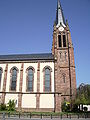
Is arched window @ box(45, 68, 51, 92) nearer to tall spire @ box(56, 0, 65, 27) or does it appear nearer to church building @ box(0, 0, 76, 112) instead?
church building @ box(0, 0, 76, 112)

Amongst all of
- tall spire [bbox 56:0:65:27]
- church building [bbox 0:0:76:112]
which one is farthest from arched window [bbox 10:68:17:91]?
tall spire [bbox 56:0:65:27]

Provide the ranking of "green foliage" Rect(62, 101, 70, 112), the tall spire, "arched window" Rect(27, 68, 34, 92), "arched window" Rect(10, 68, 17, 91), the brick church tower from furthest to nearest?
the tall spire → "green foliage" Rect(62, 101, 70, 112) → the brick church tower → "arched window" Rect(10, 68, 17, 91) → "arched window" Rect(27, 68, 34, 92)

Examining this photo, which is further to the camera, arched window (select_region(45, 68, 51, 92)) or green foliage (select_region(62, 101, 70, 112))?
green foliage (select_region(62, 101, 70, 112))

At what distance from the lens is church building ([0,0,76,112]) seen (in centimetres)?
2970

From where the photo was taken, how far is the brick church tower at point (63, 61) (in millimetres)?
32419

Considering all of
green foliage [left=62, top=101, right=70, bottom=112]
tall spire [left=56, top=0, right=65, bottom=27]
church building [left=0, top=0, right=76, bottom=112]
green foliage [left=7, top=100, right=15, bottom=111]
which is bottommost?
green foliage [left=62, top=101, right=70, bottom=112]

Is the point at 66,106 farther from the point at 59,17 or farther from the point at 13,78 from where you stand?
the point at 59,17

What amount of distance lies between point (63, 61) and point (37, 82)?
11.7 m

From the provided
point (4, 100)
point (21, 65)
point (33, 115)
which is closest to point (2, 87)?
point (4, 100)

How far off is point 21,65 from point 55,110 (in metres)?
13.6

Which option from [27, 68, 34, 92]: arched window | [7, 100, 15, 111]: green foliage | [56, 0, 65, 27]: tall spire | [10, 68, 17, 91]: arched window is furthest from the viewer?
[56, 0, 65, 27]: tall spire

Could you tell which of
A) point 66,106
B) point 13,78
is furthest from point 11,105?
point 66,106

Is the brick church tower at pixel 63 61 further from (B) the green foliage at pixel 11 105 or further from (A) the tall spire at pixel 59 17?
(B) the green foliage at pixel 11 105

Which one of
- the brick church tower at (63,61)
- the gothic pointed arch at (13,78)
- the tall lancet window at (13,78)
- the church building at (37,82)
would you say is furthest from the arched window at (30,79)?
the brick church tower at (63,61)
